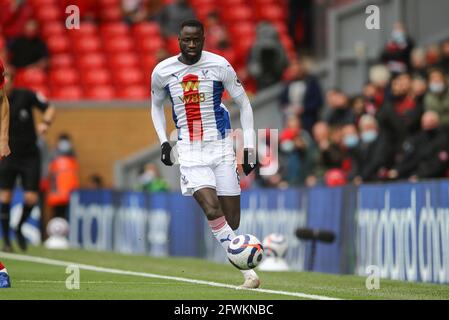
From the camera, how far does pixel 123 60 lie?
28.3 meters

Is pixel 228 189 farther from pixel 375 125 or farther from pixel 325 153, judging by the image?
pixel 325 153

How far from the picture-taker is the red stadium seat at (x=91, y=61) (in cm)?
2805

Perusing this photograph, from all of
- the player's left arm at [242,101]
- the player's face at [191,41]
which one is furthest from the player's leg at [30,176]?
the player's face at [191,41]

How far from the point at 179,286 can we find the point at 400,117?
721 cm

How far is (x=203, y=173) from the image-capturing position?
39.1ft

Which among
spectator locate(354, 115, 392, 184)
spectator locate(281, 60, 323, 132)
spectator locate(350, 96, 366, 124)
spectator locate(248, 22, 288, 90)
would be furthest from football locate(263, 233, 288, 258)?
spectator locate(248, 22, 288, 90)

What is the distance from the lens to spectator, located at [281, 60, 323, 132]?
23297 mm

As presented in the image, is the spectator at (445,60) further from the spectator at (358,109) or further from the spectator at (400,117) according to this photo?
the spectator at (400,117)

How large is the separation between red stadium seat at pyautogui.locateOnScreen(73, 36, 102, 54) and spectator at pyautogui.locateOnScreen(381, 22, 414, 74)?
8546 millimetres

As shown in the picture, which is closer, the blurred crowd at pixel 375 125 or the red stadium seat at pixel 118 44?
the blurred crowd at pixel 375 125

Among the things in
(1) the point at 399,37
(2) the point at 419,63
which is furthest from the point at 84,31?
(2) the point at 419,63

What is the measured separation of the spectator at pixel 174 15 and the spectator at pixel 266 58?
7.76 ft

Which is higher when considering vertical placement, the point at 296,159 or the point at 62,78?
the point at 62,78
